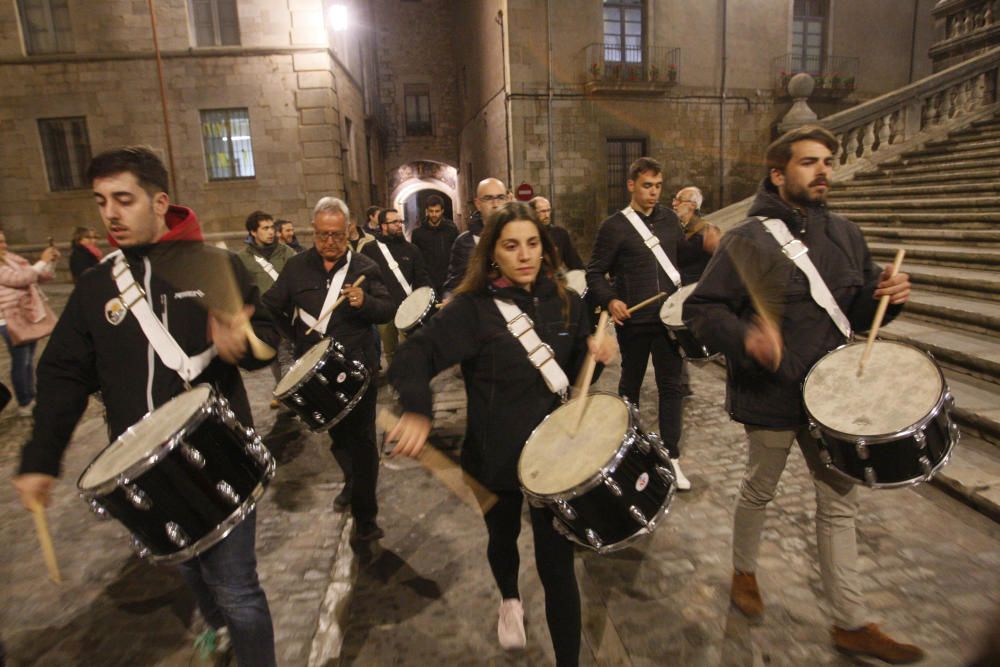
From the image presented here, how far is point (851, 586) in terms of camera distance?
8.12ft

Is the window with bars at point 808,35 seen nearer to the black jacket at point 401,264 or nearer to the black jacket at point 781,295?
the black jacket at point 401,264

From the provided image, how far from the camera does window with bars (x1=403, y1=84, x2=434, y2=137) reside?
27125mm

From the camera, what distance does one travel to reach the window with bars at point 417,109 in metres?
27.1

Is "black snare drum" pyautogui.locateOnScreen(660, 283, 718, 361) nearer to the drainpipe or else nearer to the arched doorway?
the drainpipe

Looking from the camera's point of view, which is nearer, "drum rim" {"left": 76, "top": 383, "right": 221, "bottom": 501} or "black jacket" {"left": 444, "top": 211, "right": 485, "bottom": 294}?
"drum rim" {"left": 76, "top": 383, "right": 221, "bottom": 501}

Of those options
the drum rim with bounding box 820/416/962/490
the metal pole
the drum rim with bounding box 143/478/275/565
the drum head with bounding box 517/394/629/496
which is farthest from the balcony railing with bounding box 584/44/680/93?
the drum rim with bounding box 143/478/275/565

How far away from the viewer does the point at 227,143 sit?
15.9 metres

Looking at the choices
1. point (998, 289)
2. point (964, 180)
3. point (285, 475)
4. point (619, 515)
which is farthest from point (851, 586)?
point (964, 180)

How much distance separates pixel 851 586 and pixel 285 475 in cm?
383

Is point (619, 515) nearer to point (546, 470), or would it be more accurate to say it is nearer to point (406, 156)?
point (546, 470)

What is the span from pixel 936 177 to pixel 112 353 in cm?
1144

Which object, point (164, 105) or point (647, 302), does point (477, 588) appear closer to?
point (647, 302)

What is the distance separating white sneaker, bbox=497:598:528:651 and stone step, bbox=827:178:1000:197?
865 centimetres

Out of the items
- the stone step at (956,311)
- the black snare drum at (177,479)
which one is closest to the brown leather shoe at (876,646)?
the black snare drum at (177,479)
